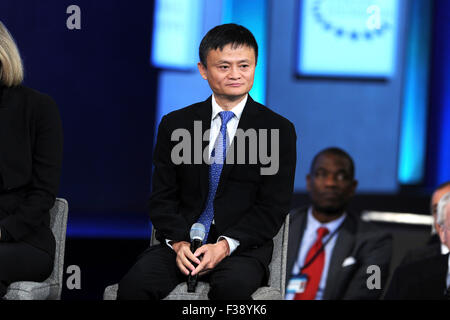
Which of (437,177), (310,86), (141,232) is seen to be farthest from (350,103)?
(141,232)

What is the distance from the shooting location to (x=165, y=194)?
2.69 m

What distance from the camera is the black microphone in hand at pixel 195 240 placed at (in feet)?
8.04

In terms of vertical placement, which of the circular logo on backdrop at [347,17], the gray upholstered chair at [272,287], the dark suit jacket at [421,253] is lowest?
the dark suit jacket at [421,253]

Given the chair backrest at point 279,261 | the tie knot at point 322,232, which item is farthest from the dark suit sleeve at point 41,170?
the tie knot at point 322,232

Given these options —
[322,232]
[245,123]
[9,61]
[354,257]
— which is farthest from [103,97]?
[245,123]

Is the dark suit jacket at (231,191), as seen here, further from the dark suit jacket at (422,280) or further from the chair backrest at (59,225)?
the dark suit jacket at (422,280)

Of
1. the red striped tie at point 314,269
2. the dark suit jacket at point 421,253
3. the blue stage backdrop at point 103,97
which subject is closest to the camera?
the dark suit jacket at point 421,253

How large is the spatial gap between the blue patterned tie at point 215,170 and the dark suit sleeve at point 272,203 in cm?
10

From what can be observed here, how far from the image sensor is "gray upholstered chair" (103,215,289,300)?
8.18ft

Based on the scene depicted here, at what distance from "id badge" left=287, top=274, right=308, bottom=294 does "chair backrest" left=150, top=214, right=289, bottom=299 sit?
1.12m

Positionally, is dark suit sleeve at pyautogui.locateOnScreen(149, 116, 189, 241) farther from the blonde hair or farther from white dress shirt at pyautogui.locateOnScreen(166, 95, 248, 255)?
the blonde hair

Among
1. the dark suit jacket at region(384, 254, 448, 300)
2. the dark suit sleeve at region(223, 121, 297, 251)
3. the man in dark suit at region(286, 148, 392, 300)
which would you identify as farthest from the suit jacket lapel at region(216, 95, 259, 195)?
the man in dark suit at region(286, 148, 392, 300)

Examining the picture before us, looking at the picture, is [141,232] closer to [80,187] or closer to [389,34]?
[80,187]
